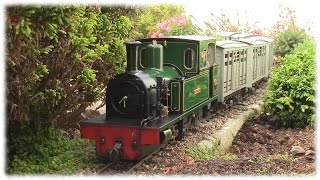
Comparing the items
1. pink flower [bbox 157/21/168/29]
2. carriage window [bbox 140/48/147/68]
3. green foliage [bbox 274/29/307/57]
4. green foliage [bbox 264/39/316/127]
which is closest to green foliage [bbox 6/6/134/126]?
carriage window [bbox 140/48/147/68]

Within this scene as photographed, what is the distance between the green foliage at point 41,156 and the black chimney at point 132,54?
74.5 inches

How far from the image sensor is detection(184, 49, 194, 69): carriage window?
10.7 m

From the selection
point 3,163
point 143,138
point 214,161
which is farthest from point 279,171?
point 3,163

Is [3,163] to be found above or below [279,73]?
below

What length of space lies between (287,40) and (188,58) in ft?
44.7

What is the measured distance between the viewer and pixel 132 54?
9047mm

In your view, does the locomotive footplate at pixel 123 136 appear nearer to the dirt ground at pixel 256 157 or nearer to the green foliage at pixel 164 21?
the dirt ground at pixel 256 157

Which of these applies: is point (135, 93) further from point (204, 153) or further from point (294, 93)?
point (294, 93)

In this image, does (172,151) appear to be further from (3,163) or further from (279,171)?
(3,163)

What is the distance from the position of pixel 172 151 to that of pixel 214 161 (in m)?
1.17

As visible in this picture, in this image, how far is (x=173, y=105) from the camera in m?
9.95

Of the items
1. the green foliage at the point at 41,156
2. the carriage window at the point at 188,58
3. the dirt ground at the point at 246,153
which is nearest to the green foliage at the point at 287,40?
the dirt ground at the point at 246,153

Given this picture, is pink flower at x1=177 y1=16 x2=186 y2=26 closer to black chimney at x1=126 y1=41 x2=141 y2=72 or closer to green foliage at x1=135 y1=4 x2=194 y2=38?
green foliage at x1=135 y1=4 x2=194 y2=38

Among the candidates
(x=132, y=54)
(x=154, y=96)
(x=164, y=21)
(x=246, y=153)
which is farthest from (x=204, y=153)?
(x=164, y=21)
